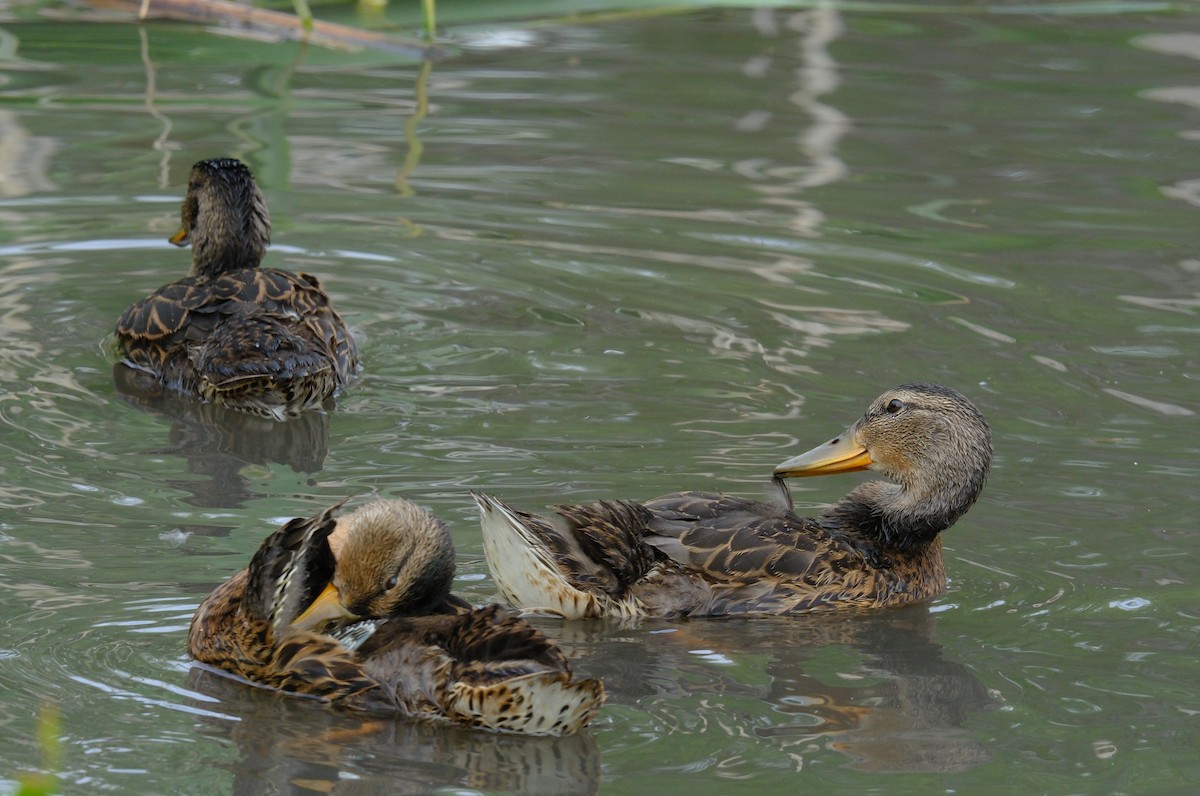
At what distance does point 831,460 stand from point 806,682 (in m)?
1.32

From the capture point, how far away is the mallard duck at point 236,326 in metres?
8.22

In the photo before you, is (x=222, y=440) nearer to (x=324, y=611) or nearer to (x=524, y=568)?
(x=524, y=568)

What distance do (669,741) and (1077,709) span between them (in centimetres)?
121

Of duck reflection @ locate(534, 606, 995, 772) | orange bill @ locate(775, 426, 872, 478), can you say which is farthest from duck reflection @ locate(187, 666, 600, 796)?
orange bill @ locate(775, 426, 872, 478)

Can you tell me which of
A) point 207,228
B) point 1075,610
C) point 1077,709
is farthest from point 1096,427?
point 207,228

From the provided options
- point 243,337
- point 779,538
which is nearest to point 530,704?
point 779,538

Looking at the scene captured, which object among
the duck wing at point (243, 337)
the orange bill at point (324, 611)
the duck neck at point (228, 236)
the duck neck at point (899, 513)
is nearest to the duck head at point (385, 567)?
the orange bill at point (324, 611)

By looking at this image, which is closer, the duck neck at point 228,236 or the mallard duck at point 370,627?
the mallard duck at point 370,627

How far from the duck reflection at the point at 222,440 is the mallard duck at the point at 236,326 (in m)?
0.08

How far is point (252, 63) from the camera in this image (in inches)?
563

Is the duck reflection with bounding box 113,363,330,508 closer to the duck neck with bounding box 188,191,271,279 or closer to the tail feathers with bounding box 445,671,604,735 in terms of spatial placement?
the duck neck with bounding box 188,191,271,279

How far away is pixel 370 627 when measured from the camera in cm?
556

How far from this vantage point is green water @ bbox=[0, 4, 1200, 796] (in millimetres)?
5324

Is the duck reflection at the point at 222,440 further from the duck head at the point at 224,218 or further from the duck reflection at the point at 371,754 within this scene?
the duck reflection at the point at 371,754
